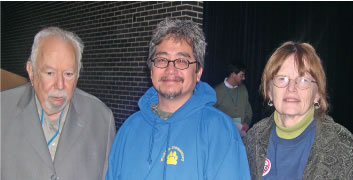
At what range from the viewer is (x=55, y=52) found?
203 centimetres

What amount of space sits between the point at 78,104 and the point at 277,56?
155 cm

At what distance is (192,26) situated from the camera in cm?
204

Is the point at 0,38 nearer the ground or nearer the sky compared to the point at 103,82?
nearer the sky

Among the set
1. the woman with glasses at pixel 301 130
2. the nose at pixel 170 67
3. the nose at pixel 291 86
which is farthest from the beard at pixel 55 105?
the nose at pixel 291 86

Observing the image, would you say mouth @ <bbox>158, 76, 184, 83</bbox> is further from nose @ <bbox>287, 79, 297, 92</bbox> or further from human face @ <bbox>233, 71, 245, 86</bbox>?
human face @ <bbox>233, 71, 245, 86</bbox>

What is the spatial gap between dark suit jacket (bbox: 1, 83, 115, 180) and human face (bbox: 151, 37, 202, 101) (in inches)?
26.2

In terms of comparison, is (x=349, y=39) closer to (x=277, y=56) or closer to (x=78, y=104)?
(x=277, y=56)

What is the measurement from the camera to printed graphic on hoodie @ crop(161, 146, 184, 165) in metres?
1.83

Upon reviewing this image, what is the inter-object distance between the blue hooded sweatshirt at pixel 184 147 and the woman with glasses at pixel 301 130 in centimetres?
31

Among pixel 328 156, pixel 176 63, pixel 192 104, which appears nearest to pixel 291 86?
pixel 328 156

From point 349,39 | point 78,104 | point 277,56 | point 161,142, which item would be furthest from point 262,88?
point 349,39

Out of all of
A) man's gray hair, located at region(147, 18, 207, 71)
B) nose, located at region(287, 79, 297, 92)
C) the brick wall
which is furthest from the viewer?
the brick wall

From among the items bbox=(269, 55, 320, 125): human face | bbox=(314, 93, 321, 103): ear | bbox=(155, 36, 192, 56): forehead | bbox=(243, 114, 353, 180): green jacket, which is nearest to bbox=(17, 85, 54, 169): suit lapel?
bbox=(155, 36, 192, 56): forehead

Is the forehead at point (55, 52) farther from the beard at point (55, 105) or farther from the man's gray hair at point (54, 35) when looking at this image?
the beard at point (55, 105)
